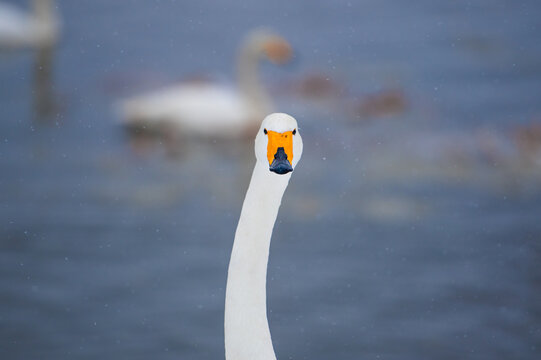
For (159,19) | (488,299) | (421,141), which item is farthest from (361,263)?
(159,19)

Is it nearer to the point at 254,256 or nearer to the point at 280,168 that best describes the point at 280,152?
the point at 280,168

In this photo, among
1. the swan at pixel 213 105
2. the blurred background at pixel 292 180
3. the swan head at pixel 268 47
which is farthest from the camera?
the swan head at pixel 268 47

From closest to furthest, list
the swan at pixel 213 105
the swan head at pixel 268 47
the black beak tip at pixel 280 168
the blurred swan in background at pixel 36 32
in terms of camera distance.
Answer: the black beak tip at pixel 280 168
the swan at pixel 213 105
the swan head at pixel 268 47
the blurred swan in background at pixel 36 32

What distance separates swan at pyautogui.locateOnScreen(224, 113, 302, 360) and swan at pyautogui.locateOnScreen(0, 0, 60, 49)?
3.57 meters

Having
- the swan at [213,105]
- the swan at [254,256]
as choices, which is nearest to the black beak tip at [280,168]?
the swan at [254,256]

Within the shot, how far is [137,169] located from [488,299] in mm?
1519

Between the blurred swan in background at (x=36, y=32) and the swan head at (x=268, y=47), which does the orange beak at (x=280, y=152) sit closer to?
the swan head at (x=268, y=47)

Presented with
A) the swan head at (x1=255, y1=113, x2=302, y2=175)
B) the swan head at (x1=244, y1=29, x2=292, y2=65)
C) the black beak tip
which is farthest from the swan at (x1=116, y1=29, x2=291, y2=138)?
the black beak tip

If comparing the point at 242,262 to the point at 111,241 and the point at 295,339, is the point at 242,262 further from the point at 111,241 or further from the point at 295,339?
the point at 111,241

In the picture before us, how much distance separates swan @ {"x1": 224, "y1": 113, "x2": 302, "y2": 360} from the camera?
150 centimetres

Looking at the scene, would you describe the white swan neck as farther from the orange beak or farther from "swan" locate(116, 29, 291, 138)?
"swan" locate(116, 29, 291, 138)

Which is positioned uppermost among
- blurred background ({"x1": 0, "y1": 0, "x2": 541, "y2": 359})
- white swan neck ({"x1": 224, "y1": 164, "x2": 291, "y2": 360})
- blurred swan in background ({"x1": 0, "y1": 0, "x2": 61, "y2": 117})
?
blurred swan in background ({"x1": 0, "y1": 0, "x2": 61, "y2": 117})

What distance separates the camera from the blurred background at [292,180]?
122 inches

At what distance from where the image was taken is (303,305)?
10.5 feet
